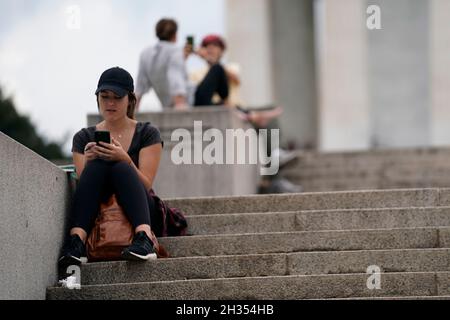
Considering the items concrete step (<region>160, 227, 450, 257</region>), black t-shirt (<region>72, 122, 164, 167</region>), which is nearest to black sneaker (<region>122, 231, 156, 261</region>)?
concrete step (<region>160, 227, 450, 257</region>)

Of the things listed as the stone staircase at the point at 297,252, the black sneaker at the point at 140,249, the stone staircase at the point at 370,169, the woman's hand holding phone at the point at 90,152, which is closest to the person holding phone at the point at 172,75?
the stone staircase at the point at 297,252

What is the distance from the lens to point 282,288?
1104 cm

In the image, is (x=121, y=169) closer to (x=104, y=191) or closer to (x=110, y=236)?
(x=104, y=191)

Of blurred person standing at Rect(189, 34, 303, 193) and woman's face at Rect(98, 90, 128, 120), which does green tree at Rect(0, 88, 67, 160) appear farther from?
woman's face at Rect(98, 90, 128, 120)

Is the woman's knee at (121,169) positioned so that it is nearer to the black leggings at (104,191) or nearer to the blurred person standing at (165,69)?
the black leggings at (104,191)

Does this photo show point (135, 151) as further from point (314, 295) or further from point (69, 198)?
point (314, 295)

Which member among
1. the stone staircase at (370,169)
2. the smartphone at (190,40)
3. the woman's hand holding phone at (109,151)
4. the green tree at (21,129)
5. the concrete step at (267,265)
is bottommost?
the concrete step at (267,265)

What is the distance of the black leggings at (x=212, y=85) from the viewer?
1905 cm

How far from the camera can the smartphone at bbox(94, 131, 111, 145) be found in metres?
11.8

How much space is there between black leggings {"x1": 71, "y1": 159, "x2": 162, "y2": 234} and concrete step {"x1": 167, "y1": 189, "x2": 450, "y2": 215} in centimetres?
204

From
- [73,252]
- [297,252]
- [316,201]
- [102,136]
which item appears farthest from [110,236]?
[316,201]

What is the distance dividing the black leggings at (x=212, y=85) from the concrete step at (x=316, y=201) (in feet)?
17.4

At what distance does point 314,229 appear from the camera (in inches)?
508
